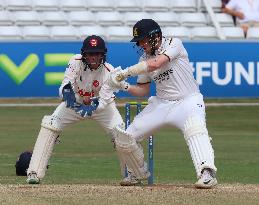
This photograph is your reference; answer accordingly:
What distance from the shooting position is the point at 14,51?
832 inches

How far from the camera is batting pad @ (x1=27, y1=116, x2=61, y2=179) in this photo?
10.6 m

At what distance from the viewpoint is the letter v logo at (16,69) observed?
2108 centimetres

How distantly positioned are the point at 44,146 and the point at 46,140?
7cm

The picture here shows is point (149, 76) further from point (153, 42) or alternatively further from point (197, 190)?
point (197, 190)

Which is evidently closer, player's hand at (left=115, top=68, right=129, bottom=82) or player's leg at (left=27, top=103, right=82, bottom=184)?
player's hand at (left=115, top=68, right=129, bottom=82)

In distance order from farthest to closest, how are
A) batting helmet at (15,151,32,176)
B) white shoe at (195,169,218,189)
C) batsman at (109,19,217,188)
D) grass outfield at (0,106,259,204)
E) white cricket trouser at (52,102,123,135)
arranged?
batting helmet at (15,151,32,176) → grass outfield at (0,106,259,204) → white cricket trouser at (52,102,123,135) → batsman at (109,19,217,188) → white shoe at (195,169,218,189)

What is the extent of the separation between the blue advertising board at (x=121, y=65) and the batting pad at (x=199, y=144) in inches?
448

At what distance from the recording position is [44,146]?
35.0 ft

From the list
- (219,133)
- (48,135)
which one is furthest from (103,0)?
(48,135)

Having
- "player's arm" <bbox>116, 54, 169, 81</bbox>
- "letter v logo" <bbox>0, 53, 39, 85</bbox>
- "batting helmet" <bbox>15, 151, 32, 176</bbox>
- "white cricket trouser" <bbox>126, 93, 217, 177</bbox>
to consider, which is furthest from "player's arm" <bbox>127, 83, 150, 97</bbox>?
"letter v logo" <bbox>0, 53, 39, 85</bbox>

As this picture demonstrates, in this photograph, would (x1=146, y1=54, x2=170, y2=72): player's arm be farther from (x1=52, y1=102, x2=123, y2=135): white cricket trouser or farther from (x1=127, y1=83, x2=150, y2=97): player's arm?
(x1=52, y1=102, x2=123, y2=135): white cricket trouser

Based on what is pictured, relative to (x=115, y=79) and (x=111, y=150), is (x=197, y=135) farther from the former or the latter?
(x=111, y=150)

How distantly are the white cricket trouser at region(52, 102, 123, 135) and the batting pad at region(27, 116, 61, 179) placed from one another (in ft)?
0.27

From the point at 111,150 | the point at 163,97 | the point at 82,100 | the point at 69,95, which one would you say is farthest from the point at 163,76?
the point at 111,150
